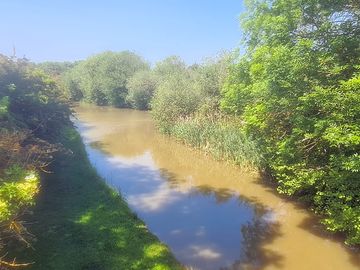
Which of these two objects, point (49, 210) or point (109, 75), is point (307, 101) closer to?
point (49, 210)

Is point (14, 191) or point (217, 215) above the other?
point (14, 191)

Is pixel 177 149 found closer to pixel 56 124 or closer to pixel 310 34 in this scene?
pixel 56 124

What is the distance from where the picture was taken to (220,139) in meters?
21.8

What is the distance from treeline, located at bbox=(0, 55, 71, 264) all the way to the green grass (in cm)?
72

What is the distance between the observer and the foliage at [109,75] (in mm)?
60625

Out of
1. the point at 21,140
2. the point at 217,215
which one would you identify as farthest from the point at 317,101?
the point at 21,140

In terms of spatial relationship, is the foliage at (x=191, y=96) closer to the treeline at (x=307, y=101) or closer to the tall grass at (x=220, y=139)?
the tall grass at (x=220, y=139)

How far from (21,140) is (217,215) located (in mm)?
8019

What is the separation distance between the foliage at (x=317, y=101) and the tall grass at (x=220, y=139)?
14.8ft

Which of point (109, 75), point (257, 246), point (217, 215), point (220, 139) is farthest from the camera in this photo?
point (109, 75)

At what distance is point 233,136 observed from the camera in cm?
2045

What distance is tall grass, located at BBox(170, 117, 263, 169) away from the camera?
18.7 m

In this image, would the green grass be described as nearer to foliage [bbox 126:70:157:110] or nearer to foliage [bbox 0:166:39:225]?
foliage [bbox 0:166:39:225]

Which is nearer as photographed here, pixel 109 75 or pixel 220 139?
pixel 220 139
